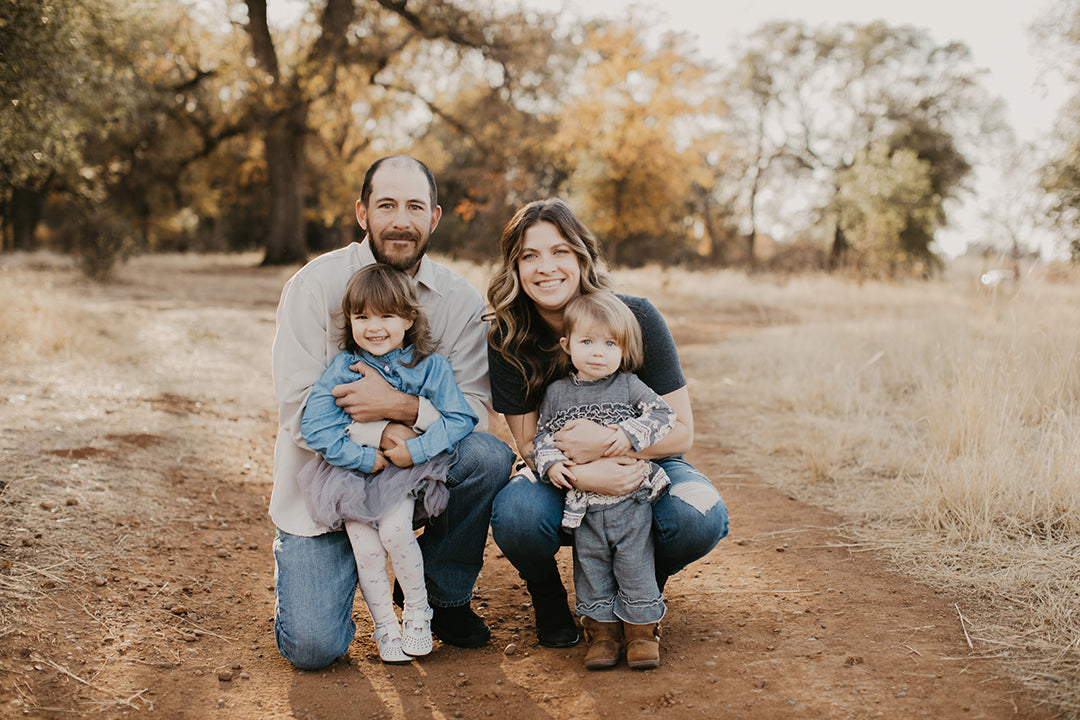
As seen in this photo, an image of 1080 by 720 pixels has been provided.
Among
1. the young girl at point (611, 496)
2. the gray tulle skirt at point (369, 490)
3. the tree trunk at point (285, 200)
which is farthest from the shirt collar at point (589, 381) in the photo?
the tree trunk at point (285, 200)

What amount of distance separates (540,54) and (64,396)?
13.6 metres

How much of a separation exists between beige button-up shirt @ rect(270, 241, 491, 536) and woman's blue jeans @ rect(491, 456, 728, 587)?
47 cm

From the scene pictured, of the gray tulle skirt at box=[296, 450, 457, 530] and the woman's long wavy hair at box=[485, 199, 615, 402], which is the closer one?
the gray tulle skirt at box=[296, 450, 457, 530]

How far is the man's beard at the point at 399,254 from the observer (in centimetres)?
349

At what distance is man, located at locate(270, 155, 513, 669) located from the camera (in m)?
3.04

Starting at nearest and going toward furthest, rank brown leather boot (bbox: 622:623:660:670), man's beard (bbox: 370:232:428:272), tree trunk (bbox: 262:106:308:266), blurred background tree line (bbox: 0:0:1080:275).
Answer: brown leather boot (bbox: 622:623:660:670) → man's beard (bbox: 370:232:428:272) → blurred background tree line (bbox: 0:0:1080:275) → tree trunk (bbox: 262:106:308:266)

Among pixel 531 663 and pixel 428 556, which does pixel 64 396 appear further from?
pixel 531 663

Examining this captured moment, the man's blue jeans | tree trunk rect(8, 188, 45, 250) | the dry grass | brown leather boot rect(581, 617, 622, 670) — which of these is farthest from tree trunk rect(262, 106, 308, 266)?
brown leather boot rect(581, 617, 622, 670)

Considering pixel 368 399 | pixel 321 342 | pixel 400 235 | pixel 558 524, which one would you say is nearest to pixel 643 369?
pixel 558 524

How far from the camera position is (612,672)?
2852 mm

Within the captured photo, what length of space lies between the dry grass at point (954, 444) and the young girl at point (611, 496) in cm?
97

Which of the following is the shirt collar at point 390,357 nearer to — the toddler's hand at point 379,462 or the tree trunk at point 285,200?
the toddler's hand at point 379,462

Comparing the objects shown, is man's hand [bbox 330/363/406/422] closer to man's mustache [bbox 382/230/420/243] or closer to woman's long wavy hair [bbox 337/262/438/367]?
woman's long wavy hair [bbox 337/262/438/367]

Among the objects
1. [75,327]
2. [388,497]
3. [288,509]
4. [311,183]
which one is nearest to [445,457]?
[388,497]
